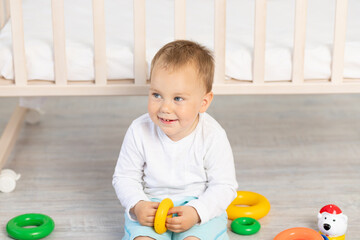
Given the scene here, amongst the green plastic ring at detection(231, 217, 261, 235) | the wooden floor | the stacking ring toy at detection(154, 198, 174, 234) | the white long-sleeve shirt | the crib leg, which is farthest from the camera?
the crib leg

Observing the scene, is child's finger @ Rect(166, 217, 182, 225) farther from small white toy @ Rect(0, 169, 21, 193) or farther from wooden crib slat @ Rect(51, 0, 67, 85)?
small white toy @ Rect(0, 169, 21, 193)

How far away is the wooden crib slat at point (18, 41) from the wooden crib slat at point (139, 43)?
290 mm

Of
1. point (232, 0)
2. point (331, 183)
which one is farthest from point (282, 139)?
point (232, 0)

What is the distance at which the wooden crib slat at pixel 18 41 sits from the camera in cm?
152

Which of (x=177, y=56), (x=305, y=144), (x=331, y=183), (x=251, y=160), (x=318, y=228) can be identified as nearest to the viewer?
(x=177, y=56)

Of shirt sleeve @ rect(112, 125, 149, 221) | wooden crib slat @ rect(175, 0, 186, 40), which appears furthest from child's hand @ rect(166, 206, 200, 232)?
wooden crib slat @ rect(175, 0, 186, 40)

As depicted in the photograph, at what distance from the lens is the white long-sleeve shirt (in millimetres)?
1410

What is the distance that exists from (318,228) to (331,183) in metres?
0.30

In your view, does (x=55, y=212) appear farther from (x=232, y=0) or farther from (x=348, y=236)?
(x=232, y=0)

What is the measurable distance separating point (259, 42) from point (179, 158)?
0.38 metres

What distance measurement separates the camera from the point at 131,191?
1.40 m

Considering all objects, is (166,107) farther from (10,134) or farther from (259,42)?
(10,134)

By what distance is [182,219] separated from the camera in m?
1.31

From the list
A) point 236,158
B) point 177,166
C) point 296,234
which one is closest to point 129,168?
point 177,166
